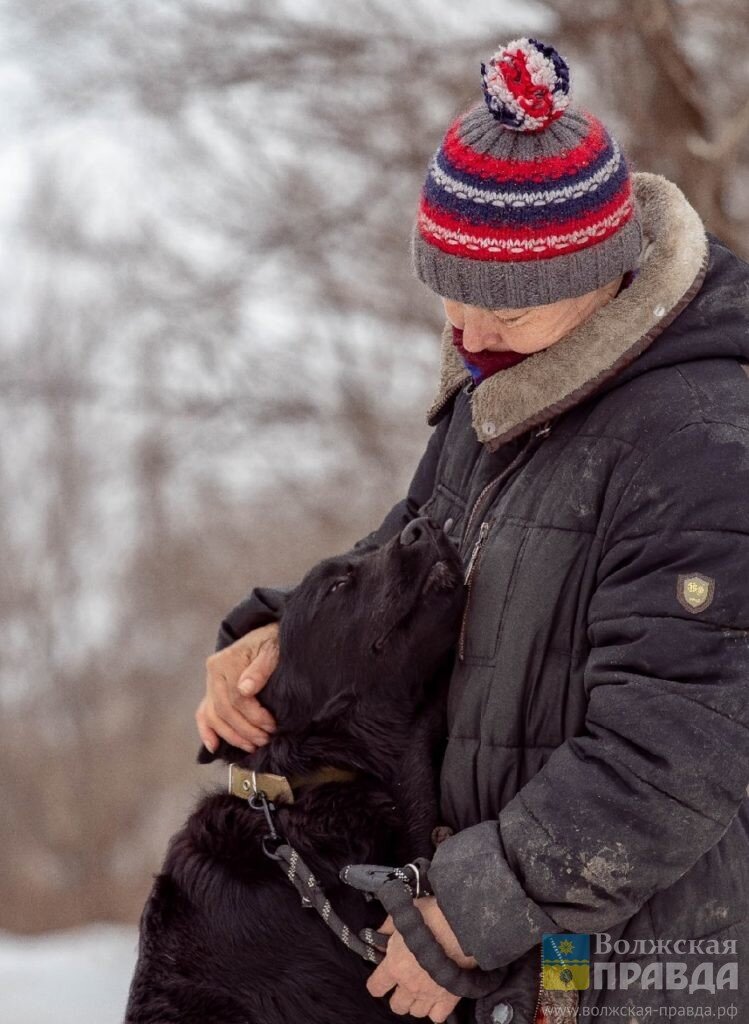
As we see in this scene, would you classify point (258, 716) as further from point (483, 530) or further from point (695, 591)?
point (695, 591)

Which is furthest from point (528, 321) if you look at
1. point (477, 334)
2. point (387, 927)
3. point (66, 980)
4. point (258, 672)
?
point (66, 980)

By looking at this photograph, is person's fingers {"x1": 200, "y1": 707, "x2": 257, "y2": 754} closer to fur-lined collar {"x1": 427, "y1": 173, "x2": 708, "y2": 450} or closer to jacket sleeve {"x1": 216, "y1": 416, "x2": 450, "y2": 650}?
jacket sleeve {"x1": 216, "y1": 416, "x2": 450, "y2": 650}

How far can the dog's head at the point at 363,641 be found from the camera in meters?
2.40

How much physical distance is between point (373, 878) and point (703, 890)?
0.56 m

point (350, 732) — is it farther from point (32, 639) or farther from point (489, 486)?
point (32, 639)

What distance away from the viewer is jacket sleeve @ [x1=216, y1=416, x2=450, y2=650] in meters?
2.77

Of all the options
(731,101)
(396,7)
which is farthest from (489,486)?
(396,7)

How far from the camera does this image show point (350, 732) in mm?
2555

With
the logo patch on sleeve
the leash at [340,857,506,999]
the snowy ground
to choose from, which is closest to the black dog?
the leash at [340,857,506,999]

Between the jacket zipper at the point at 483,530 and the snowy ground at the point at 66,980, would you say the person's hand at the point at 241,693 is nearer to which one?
the jacket zipper at the point at 483,530

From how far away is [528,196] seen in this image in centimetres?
199

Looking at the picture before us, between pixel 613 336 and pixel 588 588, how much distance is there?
0.42 m

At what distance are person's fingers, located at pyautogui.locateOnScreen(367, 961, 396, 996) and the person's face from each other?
110cm

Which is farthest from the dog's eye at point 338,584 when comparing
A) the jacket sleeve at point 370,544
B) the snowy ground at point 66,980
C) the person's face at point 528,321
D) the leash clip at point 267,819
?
the snowy ground at point 66,980
